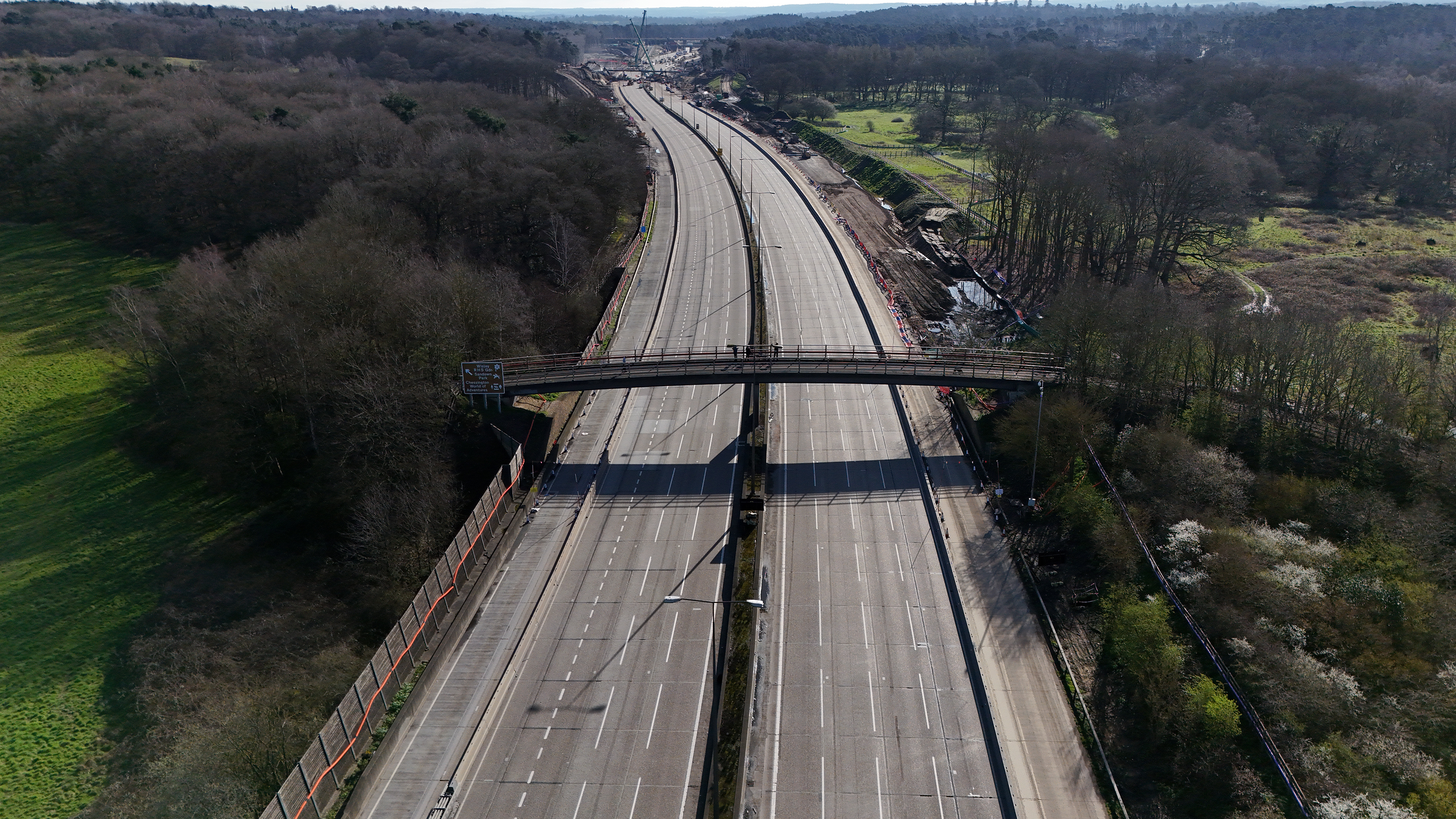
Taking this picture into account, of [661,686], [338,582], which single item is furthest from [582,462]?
[661,686]

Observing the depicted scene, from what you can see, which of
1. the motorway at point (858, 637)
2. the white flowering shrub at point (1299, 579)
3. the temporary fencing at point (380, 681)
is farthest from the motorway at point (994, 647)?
the temporary fencing at point (380, 681)

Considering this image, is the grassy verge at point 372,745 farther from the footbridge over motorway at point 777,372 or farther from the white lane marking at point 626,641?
the footbridge over motorway at point 777,372

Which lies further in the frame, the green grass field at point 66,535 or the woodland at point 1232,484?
the green grass field at point 66,535

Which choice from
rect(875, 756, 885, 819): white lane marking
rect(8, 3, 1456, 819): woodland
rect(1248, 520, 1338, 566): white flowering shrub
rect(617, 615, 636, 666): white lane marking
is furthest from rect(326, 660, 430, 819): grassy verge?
rect(1248, 520, 1338, 566): white flowering shrub

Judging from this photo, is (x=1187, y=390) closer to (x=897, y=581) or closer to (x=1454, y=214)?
(x=897, y=581)

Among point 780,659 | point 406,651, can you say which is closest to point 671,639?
point 780,659

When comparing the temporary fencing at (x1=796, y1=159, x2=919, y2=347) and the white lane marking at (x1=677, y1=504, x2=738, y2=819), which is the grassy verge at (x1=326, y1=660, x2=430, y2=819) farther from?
the temporary fencing at (x1=796, y1=159, x2=919, y2=347)

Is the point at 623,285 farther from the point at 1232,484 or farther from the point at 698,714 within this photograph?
the point at 1232,484

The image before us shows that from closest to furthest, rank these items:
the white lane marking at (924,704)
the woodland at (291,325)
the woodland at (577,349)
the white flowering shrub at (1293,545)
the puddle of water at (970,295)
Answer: the woodland at (577,349) → the white lane marking at (924,704) → the woodland at (291,325) → the white flowering shrub at (1293,545) → the puddle of water at (970,295)
